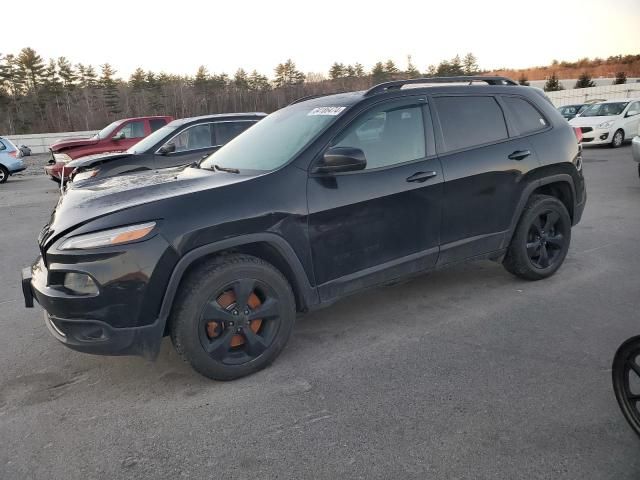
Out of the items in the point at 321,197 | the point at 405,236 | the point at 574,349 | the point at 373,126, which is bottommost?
the point at 574,349

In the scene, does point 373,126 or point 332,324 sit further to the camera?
point 332,324

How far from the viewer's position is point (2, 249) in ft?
22.5

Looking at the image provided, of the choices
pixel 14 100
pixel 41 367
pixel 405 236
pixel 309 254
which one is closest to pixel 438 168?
pixel 405 236

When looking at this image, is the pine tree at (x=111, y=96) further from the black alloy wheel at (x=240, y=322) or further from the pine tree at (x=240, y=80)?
the black alloy wheel at (x=240, y=322)

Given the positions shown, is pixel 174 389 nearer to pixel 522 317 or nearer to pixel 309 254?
pixel 309 254

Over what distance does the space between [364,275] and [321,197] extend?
2.16 ft

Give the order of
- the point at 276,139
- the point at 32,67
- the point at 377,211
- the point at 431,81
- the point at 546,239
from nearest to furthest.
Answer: the point at 377,211 → the point at 276,139 → the point at 431,81 → the point at 546,239 → the point at 32,67

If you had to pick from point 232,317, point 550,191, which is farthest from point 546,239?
point 232,317

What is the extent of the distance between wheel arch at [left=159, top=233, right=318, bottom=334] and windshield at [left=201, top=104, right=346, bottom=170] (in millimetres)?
560

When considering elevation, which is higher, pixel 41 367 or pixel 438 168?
pixel 438 168

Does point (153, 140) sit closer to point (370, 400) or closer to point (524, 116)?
point (524, 116)

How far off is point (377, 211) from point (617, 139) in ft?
55.0

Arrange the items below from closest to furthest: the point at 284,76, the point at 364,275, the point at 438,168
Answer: the point at 364,275 < the point at 438,168 < the point at 284,76

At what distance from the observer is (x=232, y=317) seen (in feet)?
9.89
